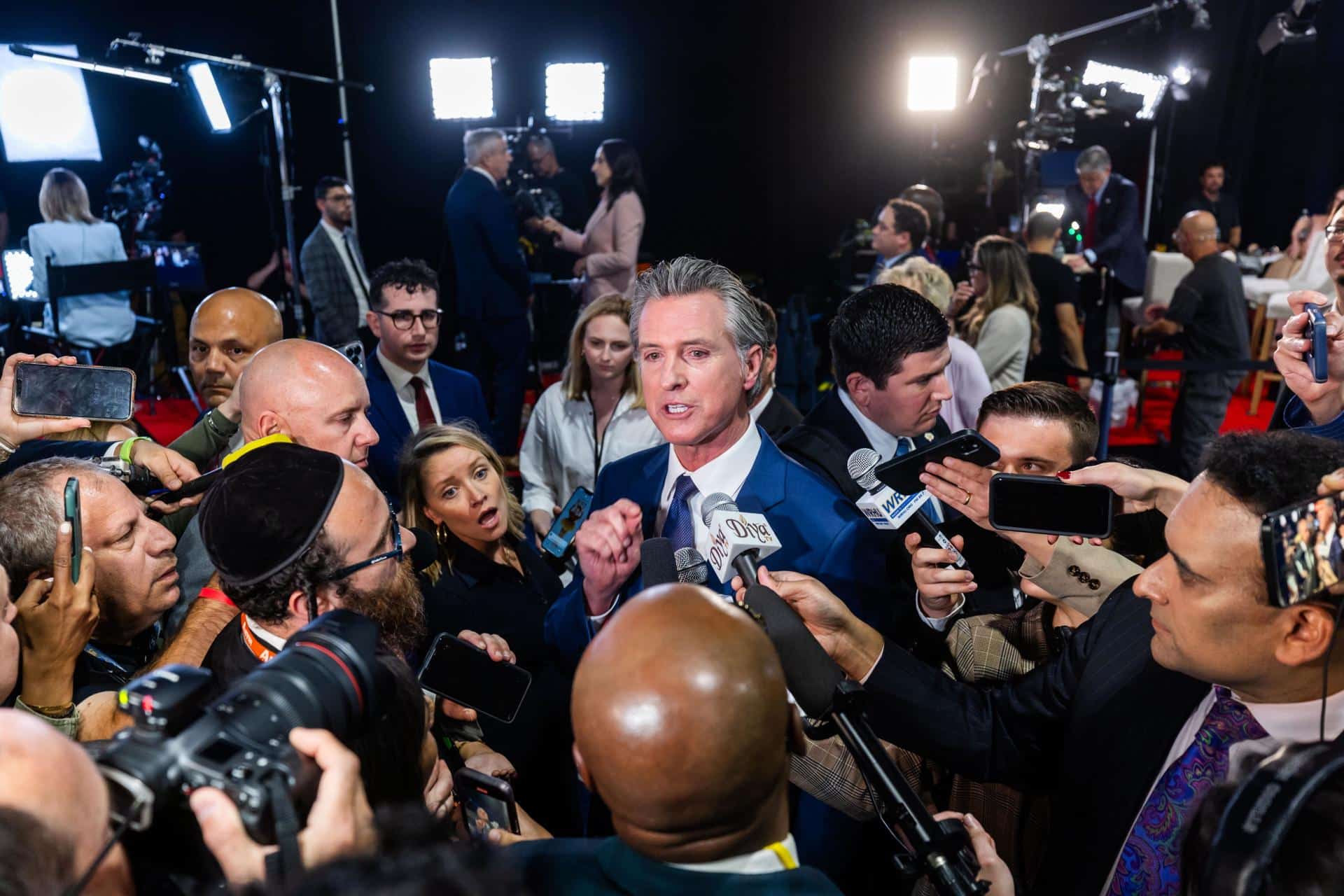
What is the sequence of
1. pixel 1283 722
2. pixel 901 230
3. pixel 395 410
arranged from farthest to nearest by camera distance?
pixel 901 230, pixel 395 410, pixel 1283 722

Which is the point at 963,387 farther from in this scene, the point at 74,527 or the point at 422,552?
the point at 74,527

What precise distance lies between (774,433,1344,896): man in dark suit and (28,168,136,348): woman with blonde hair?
647 centimetres

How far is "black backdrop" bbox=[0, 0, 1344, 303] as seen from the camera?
953 centimetres

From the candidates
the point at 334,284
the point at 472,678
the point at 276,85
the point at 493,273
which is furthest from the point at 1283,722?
the point at 276,85

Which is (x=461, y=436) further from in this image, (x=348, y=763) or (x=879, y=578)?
(x=348, y=763)

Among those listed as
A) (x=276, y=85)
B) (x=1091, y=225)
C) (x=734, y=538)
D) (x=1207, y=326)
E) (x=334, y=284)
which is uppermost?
(x=276, y=85)

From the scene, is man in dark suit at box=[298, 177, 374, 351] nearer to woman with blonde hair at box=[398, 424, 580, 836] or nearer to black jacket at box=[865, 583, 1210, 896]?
woman with blonde hair at box=[398, 424, 580, 836]

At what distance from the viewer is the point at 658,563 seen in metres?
1.58

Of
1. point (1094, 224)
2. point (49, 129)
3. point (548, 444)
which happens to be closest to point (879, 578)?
point (548, 444)

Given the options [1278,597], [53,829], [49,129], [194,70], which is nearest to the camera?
[53,829]

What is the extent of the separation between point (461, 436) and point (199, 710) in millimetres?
1757

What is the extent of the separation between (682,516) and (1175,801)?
1.02m

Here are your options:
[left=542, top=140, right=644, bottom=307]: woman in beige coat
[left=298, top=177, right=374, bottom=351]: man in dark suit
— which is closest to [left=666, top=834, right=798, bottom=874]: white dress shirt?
[left=298, top=177, right=374, bottom=351]: man in dark suit

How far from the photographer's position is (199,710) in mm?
1132
